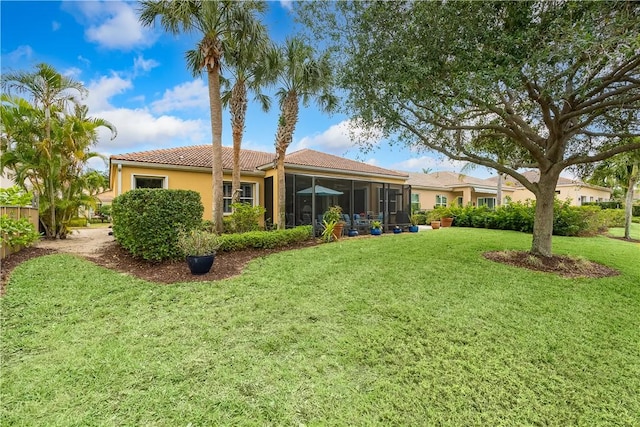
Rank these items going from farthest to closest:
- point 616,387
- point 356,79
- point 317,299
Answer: point 356,79, point 317,299, point 616,387

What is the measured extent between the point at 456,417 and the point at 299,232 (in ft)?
31.4

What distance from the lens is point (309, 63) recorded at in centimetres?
1212

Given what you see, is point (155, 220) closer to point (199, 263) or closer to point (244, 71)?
point (199, 263)

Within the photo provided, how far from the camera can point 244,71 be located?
12055 millimetres

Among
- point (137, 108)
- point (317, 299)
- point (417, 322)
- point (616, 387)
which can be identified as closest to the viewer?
point (616, 387)

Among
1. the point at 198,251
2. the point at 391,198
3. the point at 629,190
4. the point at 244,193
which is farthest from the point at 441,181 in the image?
the point at 198,251

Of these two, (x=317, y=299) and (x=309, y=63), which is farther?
(x=309, y=63)

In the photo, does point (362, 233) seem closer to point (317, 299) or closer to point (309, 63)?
point (309, 63)

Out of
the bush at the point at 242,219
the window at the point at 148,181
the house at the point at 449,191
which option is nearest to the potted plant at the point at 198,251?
the bush at the point at 242,219

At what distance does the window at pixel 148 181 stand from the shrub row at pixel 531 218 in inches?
729

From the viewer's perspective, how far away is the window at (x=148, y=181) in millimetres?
13464

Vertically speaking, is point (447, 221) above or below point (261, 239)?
above

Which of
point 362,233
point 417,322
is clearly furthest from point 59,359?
point 362,233

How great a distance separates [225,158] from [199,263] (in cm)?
1020
